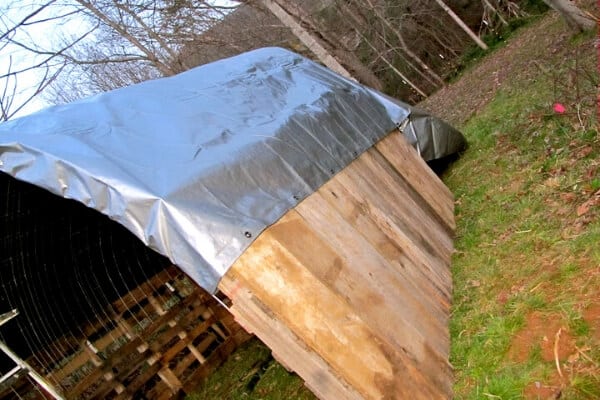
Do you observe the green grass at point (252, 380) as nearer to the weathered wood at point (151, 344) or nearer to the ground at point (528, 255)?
the ground at point (528, 255)

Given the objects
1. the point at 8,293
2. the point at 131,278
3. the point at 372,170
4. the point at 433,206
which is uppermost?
the point at 8,293

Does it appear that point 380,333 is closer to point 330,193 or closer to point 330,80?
point 330,193

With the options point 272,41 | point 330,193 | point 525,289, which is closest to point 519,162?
point 525,289

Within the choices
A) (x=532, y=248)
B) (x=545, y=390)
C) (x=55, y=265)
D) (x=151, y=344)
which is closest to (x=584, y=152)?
(x=532, y=248)

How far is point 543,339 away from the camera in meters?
2.97

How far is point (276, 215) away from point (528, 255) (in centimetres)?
211

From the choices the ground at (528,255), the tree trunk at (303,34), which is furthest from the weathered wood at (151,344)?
the tree trunk at (303,34)

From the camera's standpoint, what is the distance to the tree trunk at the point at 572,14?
7.48 metres

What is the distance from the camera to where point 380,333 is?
3.00 metres

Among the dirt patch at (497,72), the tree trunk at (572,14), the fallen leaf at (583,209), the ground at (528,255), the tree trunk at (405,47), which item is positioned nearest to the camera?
the ground at (528,255)

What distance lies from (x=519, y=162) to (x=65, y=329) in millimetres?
5687

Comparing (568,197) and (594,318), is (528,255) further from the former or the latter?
(594,318)

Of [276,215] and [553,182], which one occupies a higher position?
[276,215]

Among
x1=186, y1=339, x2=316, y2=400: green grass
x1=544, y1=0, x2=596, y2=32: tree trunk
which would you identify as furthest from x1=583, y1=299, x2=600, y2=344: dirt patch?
x1=544, y1=0, x2=596, y2=32: tree trunk
